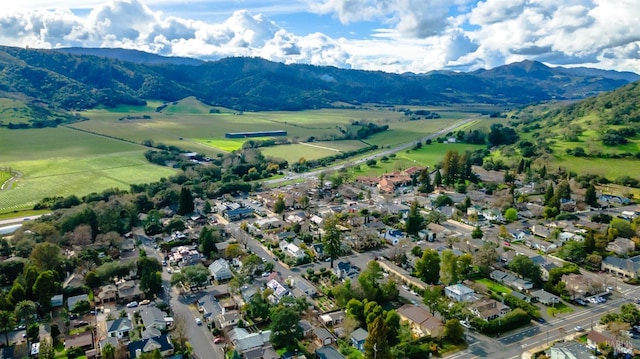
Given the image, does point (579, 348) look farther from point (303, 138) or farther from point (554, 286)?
point (303, 138)

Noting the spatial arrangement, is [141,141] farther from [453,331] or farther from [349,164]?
Answer: [453,331]

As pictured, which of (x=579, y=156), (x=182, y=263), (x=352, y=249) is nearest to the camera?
(x=182, y=263)

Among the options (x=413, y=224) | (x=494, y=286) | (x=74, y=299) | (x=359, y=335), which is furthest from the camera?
(x=413, y=224)

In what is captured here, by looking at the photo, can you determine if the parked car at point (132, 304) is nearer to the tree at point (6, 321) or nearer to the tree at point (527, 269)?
the tree at point (6, 321)

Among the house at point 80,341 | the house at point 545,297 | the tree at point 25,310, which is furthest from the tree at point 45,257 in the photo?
the house at point 545,297

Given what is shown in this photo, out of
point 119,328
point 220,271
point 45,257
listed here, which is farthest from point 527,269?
point 45,257

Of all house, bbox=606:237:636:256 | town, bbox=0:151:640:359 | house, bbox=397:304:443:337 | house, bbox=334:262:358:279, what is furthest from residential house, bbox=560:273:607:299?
house, bbox=334:262:358:279

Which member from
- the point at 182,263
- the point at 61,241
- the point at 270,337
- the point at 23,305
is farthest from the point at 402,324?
the point at 61,241

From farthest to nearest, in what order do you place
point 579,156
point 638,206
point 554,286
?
point 579,156 < point 638,206 < point 554,286
